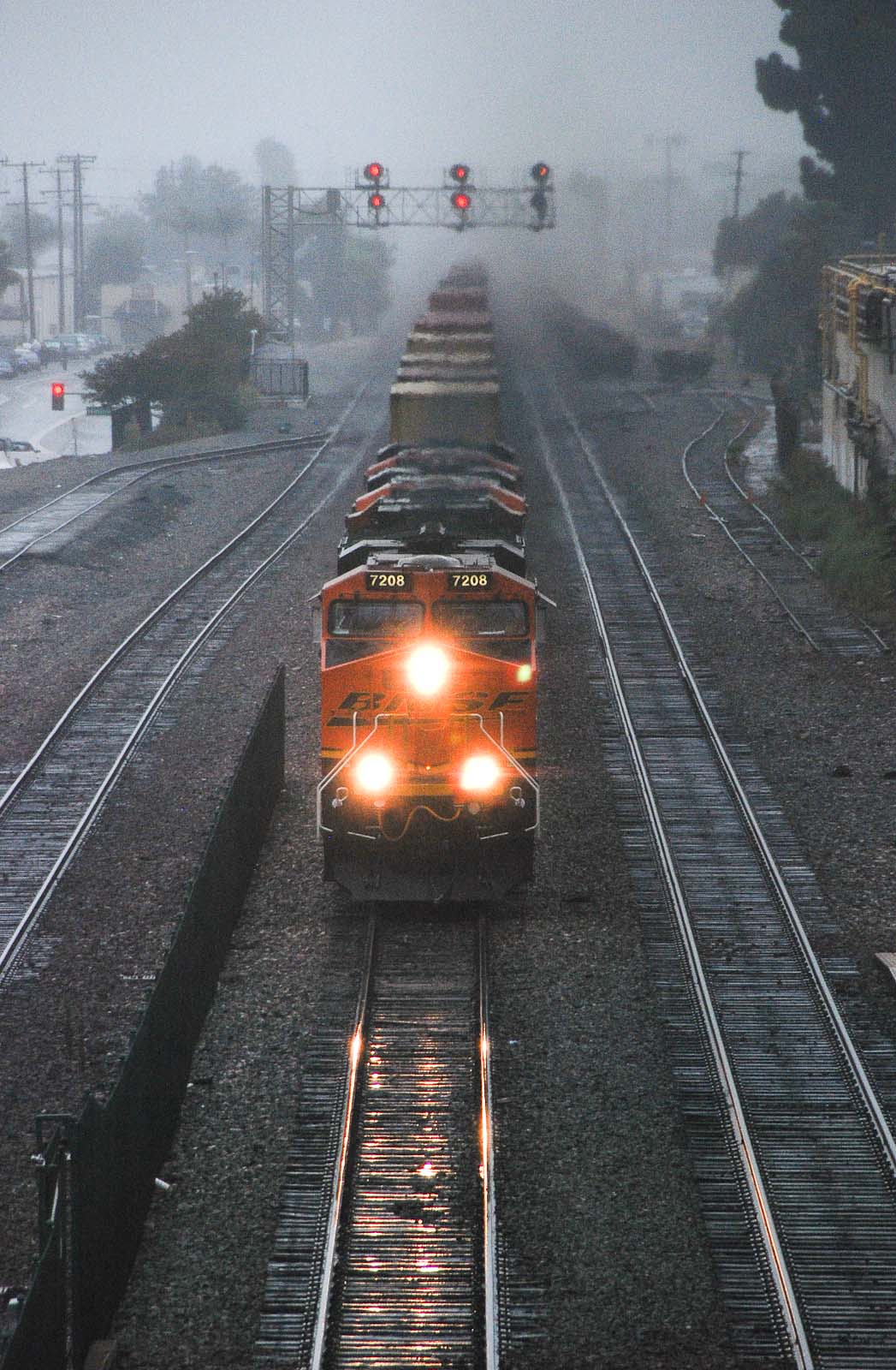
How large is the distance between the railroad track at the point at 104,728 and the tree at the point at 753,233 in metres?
73.5

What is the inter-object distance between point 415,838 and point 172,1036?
3.97 meters

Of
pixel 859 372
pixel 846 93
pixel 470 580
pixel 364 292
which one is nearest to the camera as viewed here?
pixel 470 580

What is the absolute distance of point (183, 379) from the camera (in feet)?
205

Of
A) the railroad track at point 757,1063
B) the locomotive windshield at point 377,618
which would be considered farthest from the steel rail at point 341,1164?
the locomotive windshield at point 377,618

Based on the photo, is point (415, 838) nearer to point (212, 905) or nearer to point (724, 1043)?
point (212, 905)

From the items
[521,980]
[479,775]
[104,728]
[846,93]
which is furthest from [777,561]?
[846,93]

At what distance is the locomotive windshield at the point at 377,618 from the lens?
15.2 meters

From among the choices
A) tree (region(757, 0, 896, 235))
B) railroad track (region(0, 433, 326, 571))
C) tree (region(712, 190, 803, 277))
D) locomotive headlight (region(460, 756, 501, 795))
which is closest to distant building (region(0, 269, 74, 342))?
tree (region(712, 190, 803, 277))

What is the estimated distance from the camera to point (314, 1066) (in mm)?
12203

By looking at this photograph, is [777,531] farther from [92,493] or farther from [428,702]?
[428,702]

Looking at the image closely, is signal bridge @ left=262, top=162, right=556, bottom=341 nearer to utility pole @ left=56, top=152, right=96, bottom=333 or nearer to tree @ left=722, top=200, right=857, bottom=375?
tree @ left=722, top=200, right=857, bottom=375

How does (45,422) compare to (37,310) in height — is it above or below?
below

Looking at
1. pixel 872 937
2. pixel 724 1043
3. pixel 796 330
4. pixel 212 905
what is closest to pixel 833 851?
pixel 872 937

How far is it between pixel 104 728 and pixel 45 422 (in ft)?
201
